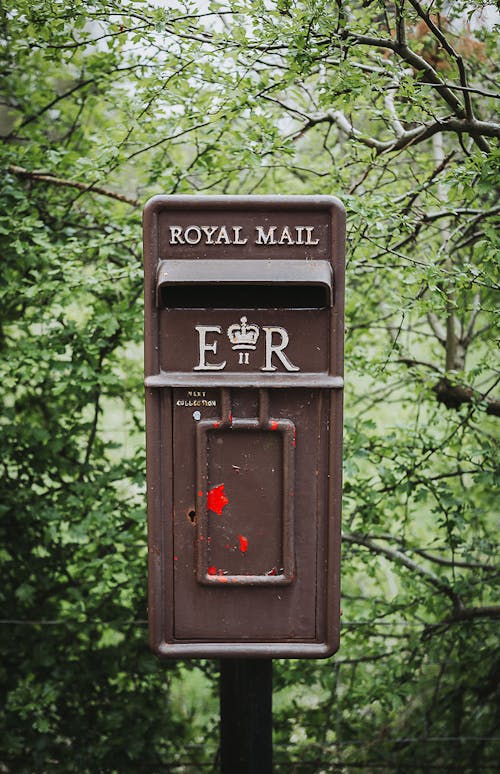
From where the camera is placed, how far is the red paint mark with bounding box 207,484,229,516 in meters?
1.78

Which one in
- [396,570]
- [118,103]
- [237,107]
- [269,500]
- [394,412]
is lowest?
[396,570]

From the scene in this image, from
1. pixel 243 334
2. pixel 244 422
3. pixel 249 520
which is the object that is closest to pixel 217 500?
pixel 249 520

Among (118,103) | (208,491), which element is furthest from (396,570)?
(118,103)

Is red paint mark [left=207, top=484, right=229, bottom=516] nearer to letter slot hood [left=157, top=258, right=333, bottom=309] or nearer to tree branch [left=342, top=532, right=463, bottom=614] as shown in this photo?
letter slot hood [left=157, top=258, right=333, bottom=309]

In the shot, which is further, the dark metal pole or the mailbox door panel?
the dark metal pole

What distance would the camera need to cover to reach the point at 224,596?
5.95 ft

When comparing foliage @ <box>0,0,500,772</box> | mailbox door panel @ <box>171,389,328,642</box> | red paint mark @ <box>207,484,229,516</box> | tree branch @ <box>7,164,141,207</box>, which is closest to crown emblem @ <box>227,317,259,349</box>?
mailbox door panel @ <box>171,389,328,642</box>

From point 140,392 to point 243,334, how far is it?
4.95 ft

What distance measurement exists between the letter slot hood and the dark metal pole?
103 cm

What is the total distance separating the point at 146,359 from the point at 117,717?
6.38 feet

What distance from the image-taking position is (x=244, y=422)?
1753 millimetres

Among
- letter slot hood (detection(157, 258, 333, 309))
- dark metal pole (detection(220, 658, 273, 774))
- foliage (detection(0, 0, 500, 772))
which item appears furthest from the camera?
foliage (detection(0, 0, 500, 772))

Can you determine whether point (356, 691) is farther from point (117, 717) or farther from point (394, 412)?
point (394, 412)

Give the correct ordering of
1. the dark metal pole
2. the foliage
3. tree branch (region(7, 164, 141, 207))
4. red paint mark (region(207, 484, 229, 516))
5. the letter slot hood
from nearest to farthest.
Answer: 1. the letter slot hood
2. red paint mark (region(207, 484, 229, 516))
3. the dark metal pole
4. the foliage
5. tree branch (region(7, 164, 141, 207))
